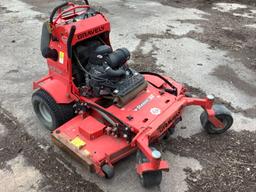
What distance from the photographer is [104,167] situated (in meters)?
4.33

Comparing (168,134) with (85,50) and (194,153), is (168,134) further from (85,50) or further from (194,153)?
(85,50)

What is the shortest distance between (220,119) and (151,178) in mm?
1547

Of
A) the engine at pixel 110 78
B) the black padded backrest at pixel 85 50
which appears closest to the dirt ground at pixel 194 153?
the engine at pixel 110 78

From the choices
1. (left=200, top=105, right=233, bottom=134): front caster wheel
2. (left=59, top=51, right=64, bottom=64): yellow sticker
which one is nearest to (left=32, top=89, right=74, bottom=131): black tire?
(left=59, top=51, right=64, bottom=64): yellow sticker

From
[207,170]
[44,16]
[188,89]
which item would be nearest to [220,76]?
[188,89]

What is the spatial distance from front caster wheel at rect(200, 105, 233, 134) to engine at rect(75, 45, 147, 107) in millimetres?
1003

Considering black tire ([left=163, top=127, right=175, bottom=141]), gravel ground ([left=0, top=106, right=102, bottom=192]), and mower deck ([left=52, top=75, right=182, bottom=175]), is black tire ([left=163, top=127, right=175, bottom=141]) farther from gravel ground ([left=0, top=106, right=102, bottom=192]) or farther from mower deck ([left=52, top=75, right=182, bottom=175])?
gravel ground ([left=0, top=106, right=102, bottom=192])

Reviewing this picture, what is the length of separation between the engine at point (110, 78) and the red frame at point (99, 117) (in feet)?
0.42

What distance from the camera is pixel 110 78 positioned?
4.88 m

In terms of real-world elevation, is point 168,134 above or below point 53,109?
below

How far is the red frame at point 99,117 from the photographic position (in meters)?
4.38

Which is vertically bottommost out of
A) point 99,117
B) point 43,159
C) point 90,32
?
point 43,159

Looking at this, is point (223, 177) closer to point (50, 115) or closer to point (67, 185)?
point (67, 185)

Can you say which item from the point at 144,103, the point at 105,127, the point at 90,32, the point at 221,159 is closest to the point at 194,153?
the point at 221,159
